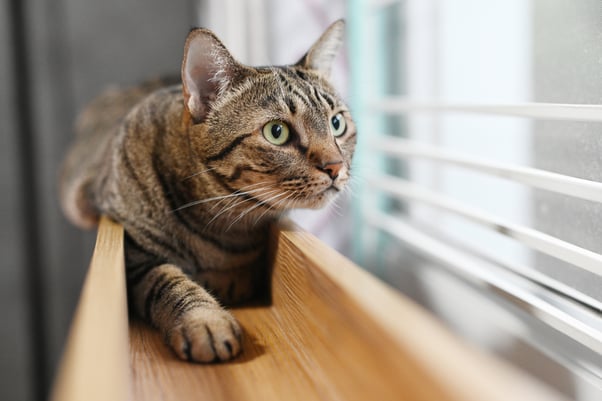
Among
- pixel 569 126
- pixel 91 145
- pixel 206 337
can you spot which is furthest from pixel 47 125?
pixel 569 126

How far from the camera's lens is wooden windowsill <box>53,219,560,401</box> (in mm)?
370

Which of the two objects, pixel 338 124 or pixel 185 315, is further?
pixel 338 124

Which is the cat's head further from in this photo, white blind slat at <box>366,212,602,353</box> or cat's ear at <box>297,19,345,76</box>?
white blind slat at <box>366,212,602,353</box>

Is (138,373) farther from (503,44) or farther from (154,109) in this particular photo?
(503,44)

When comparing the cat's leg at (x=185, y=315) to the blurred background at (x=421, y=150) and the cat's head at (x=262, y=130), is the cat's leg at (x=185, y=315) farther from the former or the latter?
the blurred background at (x=421, y=150)

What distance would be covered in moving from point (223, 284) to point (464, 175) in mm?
587

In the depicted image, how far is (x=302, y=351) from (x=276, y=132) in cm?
35

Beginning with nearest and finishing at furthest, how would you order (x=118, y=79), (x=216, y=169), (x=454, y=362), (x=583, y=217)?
(x=454, y=362) < (x=583, y=217) < (x=216, y=169) < (x=118, y=79)

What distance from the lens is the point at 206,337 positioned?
27.0 inches

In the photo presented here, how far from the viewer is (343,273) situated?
54cm

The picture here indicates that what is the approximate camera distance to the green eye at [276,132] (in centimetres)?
88

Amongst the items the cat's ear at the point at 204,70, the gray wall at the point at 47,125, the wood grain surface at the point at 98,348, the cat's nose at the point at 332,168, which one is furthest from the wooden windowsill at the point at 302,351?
the gray wall at the point at 47,125

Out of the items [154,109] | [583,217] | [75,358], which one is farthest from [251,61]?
[75,358]

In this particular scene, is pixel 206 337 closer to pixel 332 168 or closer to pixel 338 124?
pixel 332 168
